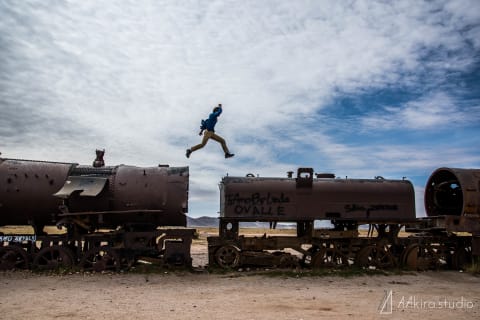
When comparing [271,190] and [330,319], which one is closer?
[330,319]

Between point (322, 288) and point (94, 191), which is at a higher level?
point (94, 191)

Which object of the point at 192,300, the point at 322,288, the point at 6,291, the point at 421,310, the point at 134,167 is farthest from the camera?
the point at 134,167

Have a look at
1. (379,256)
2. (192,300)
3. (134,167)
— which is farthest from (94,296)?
(379,256)

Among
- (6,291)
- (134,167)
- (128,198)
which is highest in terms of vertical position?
(134,167)

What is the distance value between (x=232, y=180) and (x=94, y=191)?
4.84 meters

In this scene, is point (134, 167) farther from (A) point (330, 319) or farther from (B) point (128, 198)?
(A) point (330, 319)

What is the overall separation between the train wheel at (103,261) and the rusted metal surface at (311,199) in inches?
157

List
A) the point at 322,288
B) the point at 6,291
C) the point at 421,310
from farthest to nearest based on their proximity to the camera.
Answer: the point at 322,288
the point at 6,291
the point at 421,310

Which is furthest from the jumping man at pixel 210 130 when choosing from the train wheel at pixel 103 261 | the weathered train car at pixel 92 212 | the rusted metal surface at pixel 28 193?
the rusted metal surface at pixel 28 193

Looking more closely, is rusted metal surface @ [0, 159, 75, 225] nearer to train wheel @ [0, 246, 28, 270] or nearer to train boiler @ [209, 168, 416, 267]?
train wheel @ [0, 246, 28, 270]

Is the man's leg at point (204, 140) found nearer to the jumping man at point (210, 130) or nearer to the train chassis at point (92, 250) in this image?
the jumping man at point (210, 130)

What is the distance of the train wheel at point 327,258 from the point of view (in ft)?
47.8

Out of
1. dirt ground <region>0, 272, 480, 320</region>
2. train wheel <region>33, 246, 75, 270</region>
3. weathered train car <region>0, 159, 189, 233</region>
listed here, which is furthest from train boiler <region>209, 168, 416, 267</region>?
train wheel <region>33, 246, 75, 270</region>

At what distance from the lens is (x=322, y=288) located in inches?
447
